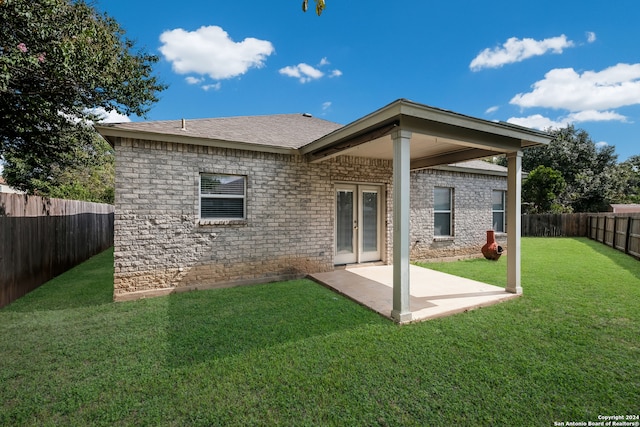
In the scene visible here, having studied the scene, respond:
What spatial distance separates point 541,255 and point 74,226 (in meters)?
15.1

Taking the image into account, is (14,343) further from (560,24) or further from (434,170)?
(560,24)

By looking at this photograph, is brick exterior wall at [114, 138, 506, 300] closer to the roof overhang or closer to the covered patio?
the roof overhang

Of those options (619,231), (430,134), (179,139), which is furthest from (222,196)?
(619,231)

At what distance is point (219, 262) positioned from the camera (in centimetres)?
589

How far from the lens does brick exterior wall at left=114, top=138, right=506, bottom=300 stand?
5.17 metres

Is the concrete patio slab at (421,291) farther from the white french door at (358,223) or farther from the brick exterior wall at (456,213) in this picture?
the brick exterior wall at (456,213)

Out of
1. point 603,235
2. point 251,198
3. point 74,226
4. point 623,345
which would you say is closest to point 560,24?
point 623,345

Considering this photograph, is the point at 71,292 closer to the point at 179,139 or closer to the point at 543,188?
the point at 179,139

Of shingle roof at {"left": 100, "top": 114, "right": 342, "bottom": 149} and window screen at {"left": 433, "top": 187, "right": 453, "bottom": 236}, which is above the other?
shingle roof at {"left": 100, "top": 114, "right": 342, "bottom": 149}

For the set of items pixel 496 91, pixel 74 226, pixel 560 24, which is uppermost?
pixel 496 91

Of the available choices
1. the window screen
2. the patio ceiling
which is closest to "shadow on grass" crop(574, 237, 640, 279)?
the window screen

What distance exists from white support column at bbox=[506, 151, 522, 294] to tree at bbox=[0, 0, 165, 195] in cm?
790

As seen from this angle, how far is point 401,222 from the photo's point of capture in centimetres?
398

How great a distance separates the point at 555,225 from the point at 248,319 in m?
18.8
